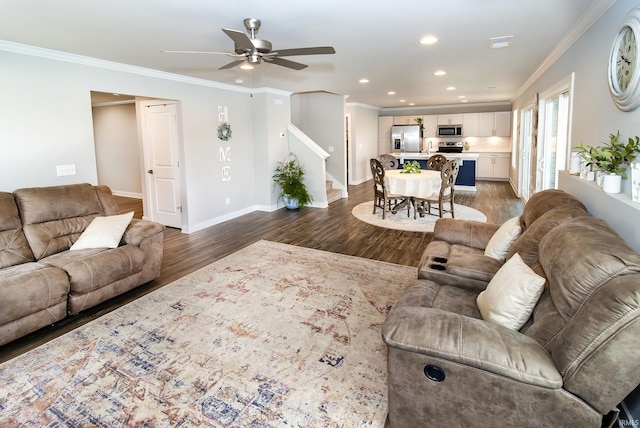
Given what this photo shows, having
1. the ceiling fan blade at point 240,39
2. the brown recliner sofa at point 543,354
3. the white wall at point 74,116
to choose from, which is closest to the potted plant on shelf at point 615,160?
the brown recliner sofa at point 543,354

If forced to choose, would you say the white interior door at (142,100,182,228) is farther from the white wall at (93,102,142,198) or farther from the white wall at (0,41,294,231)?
the white wall at (93,102,142,198)

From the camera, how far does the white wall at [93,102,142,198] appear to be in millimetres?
8781

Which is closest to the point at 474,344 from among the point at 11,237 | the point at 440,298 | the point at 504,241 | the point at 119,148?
the point at 440,298

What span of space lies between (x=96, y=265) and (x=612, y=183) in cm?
420

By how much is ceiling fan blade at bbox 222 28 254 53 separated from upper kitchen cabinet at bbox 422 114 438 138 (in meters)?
10.1

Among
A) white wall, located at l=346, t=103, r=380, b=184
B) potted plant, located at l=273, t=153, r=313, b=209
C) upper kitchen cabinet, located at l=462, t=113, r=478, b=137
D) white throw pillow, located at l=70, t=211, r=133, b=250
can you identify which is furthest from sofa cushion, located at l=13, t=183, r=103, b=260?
upper kitchen cabinet, located at l=462, t=113, r=478, b=137

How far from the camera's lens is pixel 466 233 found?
3311 mm

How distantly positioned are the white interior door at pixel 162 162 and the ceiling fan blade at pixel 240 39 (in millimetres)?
3318

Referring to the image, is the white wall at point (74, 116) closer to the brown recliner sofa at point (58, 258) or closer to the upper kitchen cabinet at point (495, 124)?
the brown recliner sofa at point (58, 258)

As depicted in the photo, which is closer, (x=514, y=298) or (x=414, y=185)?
(x=514, y=298)

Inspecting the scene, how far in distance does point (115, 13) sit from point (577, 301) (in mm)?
3691

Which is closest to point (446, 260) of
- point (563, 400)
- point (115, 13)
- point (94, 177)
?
point (563, 400)

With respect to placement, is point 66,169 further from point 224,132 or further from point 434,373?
point 434,373

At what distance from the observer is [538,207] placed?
288cm
